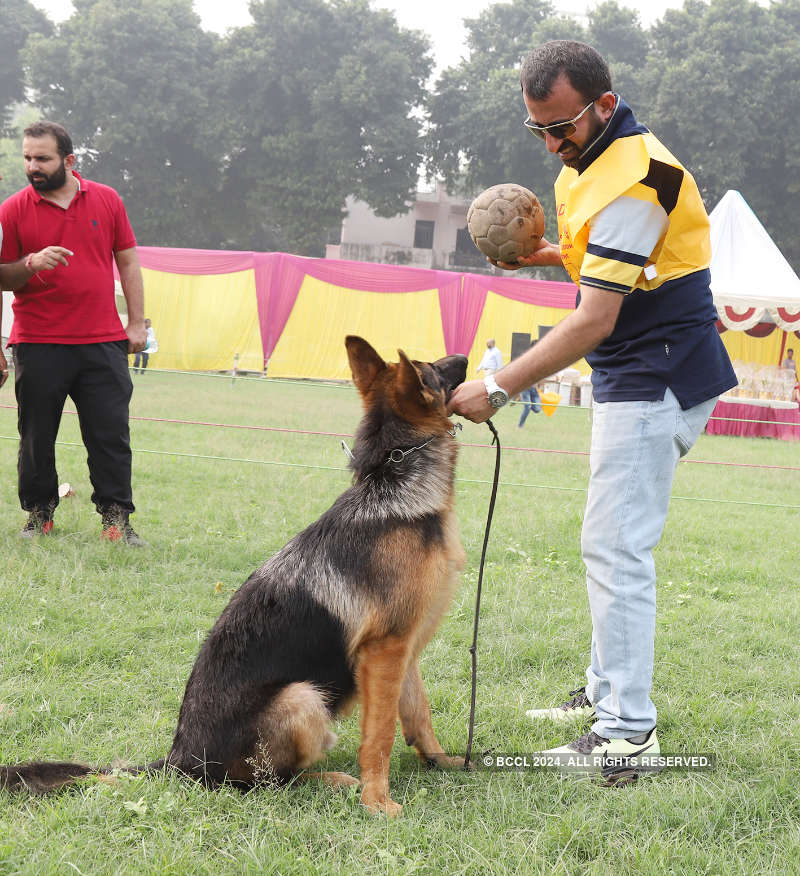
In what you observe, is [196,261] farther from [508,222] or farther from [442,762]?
[442,762]

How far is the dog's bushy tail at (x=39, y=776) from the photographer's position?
265 cm

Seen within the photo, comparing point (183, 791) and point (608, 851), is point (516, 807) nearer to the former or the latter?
point (608, 851)

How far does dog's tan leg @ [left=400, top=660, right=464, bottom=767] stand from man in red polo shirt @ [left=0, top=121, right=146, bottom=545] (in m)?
3.41

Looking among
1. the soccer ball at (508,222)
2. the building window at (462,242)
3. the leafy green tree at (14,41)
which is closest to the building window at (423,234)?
the building window at (462,242)

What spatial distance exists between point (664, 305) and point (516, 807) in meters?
1.93

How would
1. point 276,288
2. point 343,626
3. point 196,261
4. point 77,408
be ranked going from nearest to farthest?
point 343,626
point 77,408
point 276,288
point 196,261

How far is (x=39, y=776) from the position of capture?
2.68m

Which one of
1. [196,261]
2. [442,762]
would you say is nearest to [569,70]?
[442,762]

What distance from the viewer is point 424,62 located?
4397 centimetres

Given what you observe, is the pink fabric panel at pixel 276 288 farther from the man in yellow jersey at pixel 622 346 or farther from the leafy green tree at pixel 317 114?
the man in yellow jersey at pixel 622 346

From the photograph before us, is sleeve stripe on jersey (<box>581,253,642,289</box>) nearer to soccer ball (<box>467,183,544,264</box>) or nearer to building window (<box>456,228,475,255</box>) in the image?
soccer ball (<box>467,183,544,264</box>)

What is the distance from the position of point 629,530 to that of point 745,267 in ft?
53.2

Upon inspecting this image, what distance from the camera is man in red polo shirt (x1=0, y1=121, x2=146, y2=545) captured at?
18.3 feet

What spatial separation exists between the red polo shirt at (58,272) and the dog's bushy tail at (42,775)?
11.9ft
